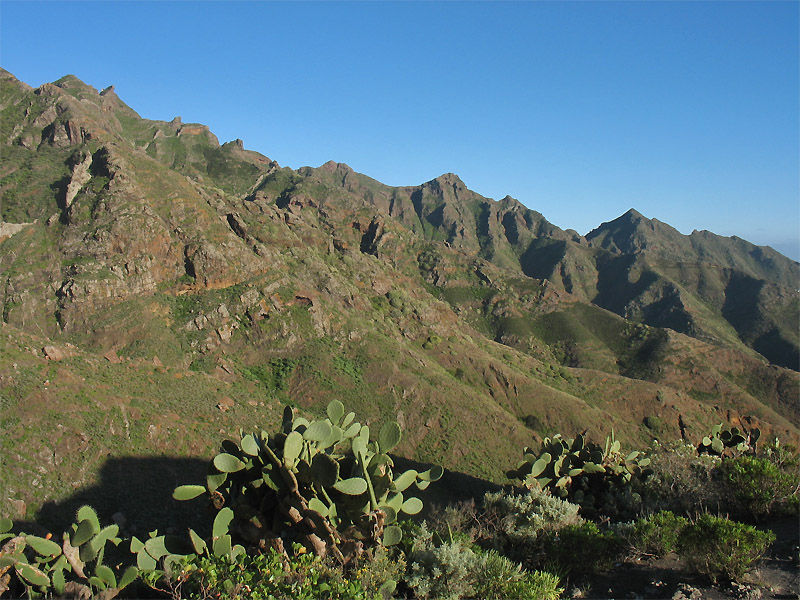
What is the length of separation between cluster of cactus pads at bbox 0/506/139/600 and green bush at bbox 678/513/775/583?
378 inches

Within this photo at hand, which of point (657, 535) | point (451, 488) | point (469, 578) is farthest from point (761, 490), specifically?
point (451, 488)

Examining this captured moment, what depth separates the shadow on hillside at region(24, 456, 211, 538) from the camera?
57.0 feet

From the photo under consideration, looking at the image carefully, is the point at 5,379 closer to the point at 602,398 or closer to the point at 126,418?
the point at 126,418

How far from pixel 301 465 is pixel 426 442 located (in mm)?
23062

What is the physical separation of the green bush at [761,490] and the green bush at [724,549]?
12.7 feet

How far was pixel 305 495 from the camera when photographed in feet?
32.3

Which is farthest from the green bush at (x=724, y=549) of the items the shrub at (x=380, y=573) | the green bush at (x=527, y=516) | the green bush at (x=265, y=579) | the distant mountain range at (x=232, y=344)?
the distant mountain range at (x=232, y=344)

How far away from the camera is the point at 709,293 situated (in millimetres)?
118000

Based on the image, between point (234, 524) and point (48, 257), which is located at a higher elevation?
point (48, 257)

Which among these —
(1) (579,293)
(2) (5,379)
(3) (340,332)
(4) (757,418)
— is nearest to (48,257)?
(2) (5,379)

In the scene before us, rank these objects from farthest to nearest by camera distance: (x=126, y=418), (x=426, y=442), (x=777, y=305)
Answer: (x=777, y=305) → (x=426, y=442) → (x=126, y=418)

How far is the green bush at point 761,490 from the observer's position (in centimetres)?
1210

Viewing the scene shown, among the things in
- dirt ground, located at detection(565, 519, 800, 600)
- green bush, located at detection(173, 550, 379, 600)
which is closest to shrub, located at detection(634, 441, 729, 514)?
dirt ground, located at detection(565, 519, 800, 600)

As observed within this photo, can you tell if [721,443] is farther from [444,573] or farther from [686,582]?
[444,573]
